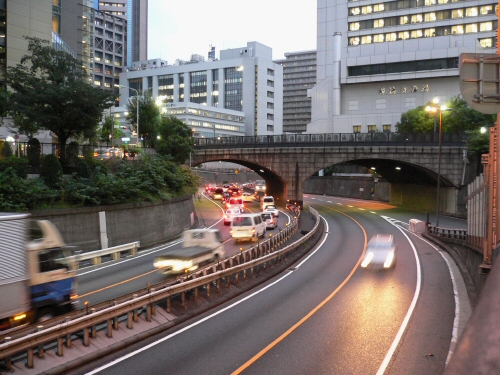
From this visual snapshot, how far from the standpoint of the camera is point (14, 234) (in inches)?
479

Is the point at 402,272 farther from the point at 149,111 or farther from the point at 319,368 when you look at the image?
the point at 149,111

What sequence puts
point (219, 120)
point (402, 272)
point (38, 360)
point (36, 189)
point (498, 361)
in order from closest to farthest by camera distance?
point (498, 361), point (38, 360), point (402, 272), point (36, 189), point (219, 120)

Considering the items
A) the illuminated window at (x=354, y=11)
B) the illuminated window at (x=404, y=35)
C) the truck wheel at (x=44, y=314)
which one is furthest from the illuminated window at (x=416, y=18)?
the truck wheel at (x=44, y=314)

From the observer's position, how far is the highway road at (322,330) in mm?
11219

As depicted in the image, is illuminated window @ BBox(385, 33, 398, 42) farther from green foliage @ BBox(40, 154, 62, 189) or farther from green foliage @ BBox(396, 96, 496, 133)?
green foliage @ BBox(40, 154, 62, 189)

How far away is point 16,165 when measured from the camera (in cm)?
3347

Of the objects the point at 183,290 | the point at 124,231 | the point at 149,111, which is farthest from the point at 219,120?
the point at 183,290

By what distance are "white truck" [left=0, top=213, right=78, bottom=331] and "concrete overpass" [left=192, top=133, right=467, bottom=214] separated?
5021 centimetres

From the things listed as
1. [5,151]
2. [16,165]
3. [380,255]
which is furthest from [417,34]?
[16,165]

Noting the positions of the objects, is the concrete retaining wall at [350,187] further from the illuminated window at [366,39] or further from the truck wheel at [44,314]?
the truck wheel at [44,314]

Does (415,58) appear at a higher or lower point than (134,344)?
higher

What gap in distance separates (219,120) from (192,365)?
134173 millimetres

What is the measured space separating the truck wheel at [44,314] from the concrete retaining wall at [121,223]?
45.4 feet

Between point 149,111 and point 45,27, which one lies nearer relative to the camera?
point 45,27
